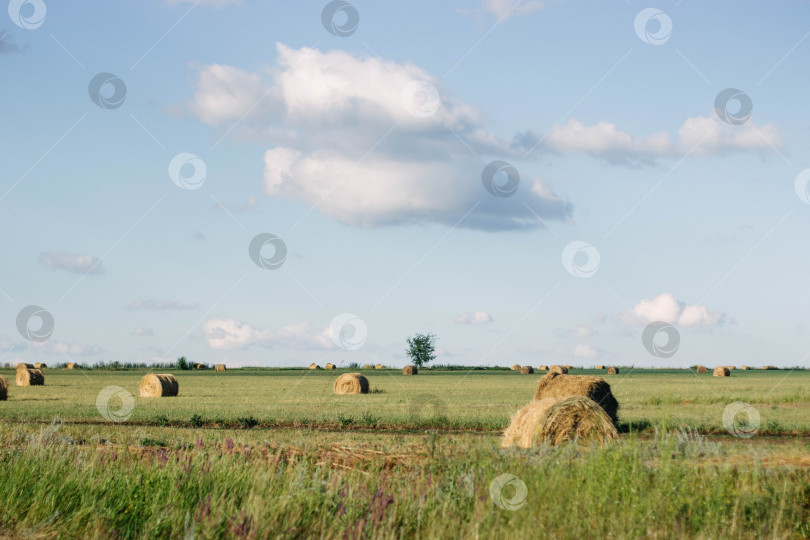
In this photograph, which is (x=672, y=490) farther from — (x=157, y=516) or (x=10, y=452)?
(x=10, y=452)

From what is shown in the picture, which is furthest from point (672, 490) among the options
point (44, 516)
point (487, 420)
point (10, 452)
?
point (487, 420)

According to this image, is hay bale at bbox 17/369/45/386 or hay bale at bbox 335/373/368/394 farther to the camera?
hay bale at bbox 17/369/45/386

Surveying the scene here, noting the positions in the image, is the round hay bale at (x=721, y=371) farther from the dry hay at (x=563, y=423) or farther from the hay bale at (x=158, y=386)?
the dry hay at (x=563, y=423)

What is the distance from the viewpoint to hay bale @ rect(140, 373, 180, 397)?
36.3m

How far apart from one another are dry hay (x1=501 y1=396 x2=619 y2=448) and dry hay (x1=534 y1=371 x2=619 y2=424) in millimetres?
5538

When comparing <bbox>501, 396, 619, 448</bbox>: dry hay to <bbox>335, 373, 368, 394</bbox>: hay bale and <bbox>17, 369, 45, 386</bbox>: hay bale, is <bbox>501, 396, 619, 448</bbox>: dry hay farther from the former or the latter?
<bbox>17, 369, 45, 386</bbox>: hay bale

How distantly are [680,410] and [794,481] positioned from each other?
1808cm

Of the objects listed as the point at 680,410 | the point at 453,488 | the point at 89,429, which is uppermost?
the point at 680,410

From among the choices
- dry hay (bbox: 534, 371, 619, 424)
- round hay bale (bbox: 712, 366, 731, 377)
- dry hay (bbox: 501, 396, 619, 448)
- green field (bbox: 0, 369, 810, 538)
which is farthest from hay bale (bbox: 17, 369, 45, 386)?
round hay bale (bbox: 712, 366, 731, 377)

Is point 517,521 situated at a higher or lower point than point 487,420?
lower

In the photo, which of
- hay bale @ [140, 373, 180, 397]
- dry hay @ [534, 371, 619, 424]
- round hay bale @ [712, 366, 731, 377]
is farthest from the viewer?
round hay bale @ [712, 366, 731, 377]

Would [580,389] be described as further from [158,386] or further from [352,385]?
[158,386]

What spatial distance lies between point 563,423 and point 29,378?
42.2 metres

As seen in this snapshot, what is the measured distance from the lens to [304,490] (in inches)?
290
